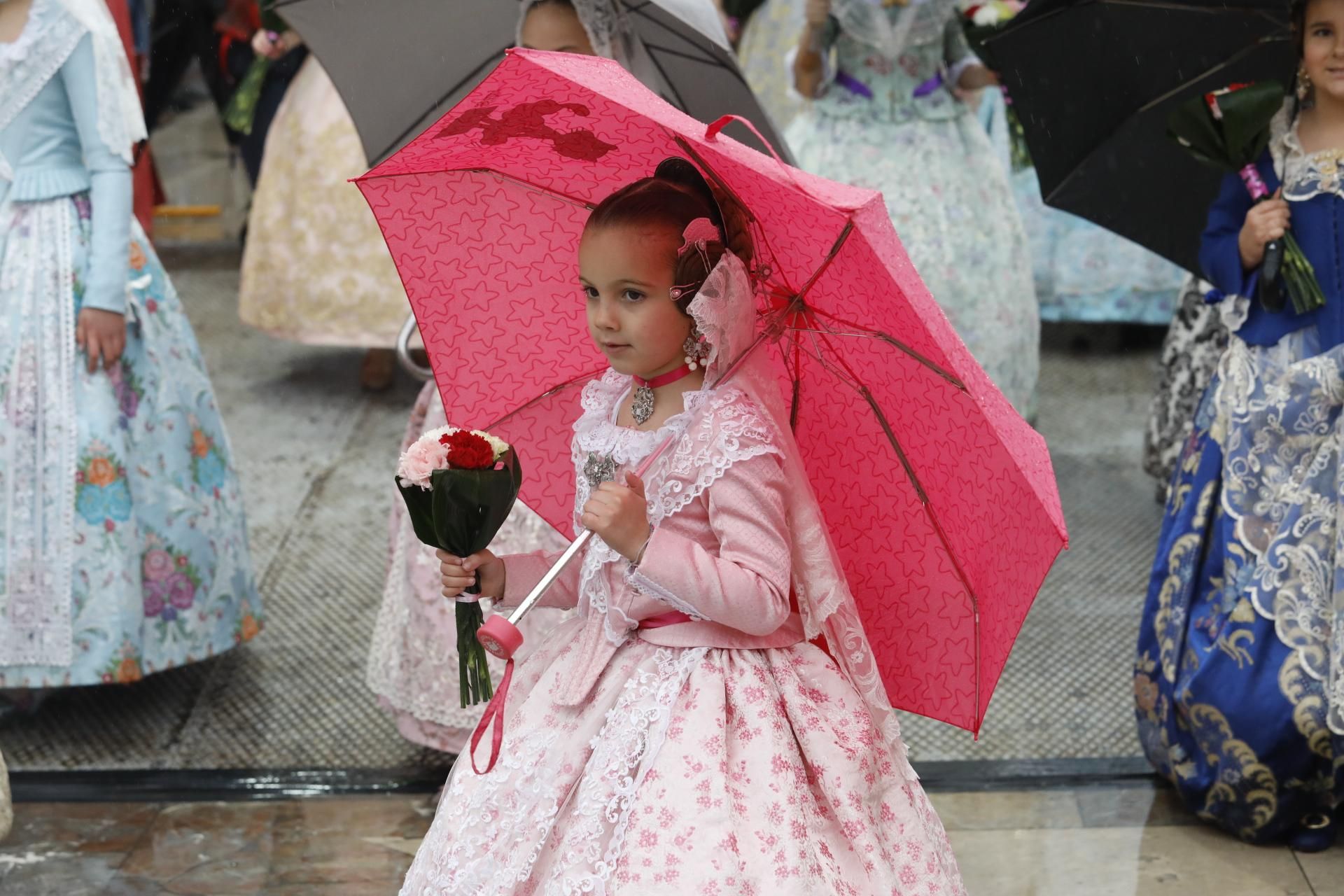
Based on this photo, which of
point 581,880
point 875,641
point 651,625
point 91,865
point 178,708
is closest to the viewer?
point 581,880

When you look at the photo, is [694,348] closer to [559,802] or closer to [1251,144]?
[559,802]

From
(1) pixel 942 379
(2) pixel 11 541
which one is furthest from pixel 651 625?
(2) pixel 11 541

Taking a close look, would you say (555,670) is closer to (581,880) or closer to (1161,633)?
(581,880)

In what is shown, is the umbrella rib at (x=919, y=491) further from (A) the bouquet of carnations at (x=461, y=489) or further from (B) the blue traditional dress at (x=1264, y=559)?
(B) the blue traditional dress at (x=1264, y=559)

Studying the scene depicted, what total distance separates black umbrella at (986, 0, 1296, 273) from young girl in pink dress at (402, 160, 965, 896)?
1484 mm

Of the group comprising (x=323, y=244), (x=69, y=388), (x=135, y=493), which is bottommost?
(x=323, y=244)

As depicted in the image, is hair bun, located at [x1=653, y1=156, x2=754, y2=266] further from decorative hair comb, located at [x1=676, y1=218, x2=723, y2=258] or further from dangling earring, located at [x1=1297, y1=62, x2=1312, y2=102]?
dangling earring, located at [x1=1297, y1=62, x2=1312, y2=102]

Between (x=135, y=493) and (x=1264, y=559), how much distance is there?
253 cm

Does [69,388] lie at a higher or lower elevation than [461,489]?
lower

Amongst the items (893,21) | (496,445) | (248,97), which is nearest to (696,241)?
(496,445)

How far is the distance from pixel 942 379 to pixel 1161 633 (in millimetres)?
1545

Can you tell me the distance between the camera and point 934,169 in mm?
5496

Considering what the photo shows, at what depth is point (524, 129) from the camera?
2451 millimetres

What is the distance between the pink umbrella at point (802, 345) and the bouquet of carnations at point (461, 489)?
0.43 meters
